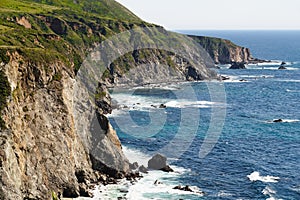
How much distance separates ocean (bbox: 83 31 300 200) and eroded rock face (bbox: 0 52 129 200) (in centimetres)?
649

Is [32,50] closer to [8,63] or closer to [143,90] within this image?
[8,63]

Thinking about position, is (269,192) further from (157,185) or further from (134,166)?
(134,166)

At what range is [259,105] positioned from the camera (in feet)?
509

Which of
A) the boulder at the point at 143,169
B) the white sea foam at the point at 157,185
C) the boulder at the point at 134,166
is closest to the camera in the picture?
the white sea foam at the point at 157,185

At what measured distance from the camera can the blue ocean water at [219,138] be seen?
78438 mm

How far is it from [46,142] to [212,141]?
50.3 m

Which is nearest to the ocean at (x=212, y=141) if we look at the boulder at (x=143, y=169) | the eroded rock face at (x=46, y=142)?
the boulder at (x=143, y=169)

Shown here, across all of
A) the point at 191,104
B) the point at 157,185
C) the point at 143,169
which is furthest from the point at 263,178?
the point at 191,104

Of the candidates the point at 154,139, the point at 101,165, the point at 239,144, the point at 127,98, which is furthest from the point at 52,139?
the point at 127,98

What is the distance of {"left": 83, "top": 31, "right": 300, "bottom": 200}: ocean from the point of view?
253 feet

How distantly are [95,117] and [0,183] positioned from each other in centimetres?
3186

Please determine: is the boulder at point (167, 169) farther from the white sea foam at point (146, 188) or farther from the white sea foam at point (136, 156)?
the white sea foam at point (136, 156)

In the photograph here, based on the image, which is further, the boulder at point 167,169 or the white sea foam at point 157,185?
the boulder at point 167,169

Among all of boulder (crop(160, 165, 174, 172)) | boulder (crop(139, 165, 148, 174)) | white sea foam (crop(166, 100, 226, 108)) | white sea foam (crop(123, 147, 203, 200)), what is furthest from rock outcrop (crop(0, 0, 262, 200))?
white sea foam (crop(166, 100, 226, 108))
